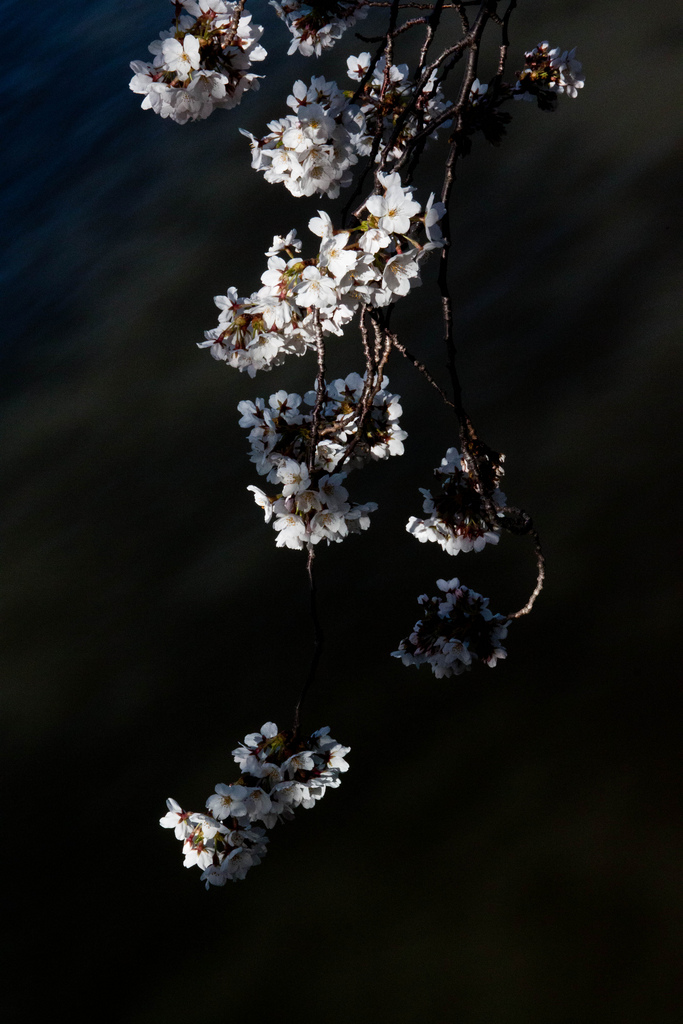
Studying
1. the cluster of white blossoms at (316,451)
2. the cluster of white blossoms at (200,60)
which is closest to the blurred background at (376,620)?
the cluster of white blossoms at (316,451)

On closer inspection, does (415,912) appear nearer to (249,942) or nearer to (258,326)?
(249,942)

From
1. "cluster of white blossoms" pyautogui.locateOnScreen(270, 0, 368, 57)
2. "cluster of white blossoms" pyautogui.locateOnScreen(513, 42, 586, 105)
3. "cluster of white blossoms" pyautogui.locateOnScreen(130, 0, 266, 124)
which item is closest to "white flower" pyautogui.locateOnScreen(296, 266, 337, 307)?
"cluster of white blossoms" pyautogui.locateOnScreen(130, 0, 266, 124)

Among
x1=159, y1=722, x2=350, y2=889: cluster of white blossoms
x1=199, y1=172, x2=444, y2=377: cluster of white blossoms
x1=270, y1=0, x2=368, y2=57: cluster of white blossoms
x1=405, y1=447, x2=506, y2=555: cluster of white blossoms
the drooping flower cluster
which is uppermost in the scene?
x1=270, y1=0, x2=368, y2=57: cluster of white blossoms

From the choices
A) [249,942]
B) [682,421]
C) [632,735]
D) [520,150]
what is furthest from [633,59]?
[249,942]

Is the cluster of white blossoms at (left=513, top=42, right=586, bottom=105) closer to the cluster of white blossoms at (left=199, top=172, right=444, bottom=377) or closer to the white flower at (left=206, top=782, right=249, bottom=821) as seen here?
the cluster of white blossoms at (left=199, top=172, right=444, bottom=377)

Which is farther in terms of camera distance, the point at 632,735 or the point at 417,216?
the point at 632,735

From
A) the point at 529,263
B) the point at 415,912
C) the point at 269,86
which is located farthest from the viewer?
the point at 269,86

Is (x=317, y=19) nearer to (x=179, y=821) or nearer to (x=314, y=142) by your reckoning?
(x=314, y=142)
